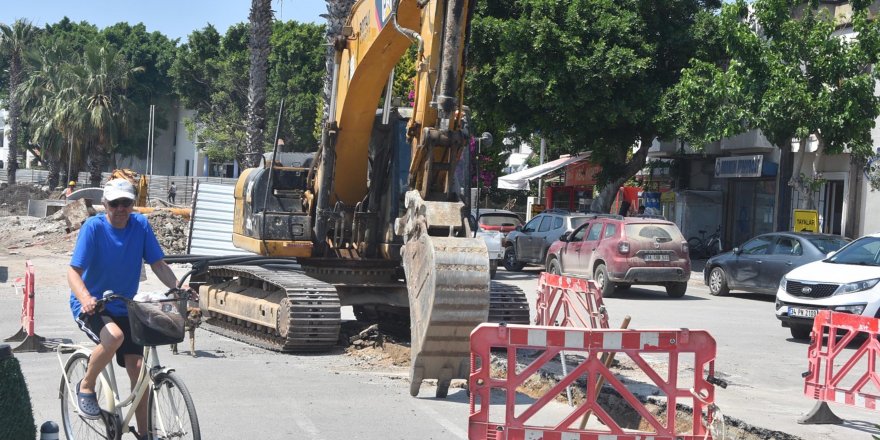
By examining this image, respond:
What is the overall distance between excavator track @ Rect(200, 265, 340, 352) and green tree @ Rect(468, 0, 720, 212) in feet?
50.8

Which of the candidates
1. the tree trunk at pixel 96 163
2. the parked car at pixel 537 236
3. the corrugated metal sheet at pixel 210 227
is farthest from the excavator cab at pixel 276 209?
the tree trunk at pixel 96 163

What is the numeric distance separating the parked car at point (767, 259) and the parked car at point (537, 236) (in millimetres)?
4755

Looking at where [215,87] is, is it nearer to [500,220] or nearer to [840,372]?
[500,220]

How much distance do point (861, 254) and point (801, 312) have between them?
1415 mm

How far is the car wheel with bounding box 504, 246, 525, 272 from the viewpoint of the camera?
28750 mm

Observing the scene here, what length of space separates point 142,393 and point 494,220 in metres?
24.5

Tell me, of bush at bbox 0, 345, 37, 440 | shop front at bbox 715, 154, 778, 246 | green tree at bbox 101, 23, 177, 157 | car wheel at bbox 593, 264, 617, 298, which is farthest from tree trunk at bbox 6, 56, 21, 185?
bush at bbox 0, 345, 37, 440

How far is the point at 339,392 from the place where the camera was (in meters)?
9.45

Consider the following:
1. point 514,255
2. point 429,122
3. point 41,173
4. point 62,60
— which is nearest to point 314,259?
point 429,122

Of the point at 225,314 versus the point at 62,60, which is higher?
the point at 62,60

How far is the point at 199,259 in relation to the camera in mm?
14844

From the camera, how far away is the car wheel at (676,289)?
21.3m

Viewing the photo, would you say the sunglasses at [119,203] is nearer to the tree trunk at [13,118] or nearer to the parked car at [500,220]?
the parked car at [500,220]

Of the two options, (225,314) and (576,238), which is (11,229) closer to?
(576,238)
